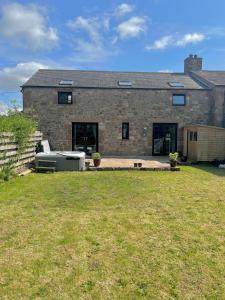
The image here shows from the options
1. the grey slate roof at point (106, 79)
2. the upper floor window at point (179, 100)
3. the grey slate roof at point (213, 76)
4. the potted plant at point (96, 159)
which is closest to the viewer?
the potted plant at point (96, 159)

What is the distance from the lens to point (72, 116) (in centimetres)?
1817

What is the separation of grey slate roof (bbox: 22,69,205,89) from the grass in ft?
39.1

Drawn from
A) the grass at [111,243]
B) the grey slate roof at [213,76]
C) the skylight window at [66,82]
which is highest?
the grey slate roof at [213,76]

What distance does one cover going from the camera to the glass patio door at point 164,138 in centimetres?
1870

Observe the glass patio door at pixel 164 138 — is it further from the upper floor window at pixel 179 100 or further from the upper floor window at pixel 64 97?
the upper floor window at pixel 64 97

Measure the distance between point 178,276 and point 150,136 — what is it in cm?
1550

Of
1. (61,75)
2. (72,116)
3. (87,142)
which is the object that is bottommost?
(87,142)

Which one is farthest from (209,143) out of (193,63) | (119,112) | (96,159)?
(193,63)

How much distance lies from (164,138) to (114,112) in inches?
155

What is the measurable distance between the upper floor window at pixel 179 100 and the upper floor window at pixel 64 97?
285 inches

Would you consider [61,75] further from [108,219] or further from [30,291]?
[30,291]

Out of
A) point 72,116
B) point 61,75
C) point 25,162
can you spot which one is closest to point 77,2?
point 25,162

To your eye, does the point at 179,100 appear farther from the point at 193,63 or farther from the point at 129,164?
the point at 129,164

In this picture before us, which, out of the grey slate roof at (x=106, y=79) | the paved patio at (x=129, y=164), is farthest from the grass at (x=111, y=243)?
the grey slate roof at (x=106, y=79)
